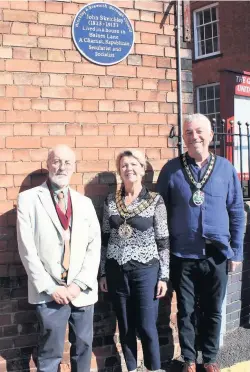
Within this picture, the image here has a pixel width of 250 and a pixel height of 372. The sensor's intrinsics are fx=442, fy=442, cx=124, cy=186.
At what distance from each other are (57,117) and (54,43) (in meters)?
0.58

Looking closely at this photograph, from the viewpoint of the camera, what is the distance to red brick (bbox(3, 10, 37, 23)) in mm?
3361

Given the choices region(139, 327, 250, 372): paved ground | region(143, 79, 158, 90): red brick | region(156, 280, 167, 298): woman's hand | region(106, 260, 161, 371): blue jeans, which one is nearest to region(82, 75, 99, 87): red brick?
region(143, 79, 158, 90): red brick

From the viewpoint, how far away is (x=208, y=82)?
1495cm

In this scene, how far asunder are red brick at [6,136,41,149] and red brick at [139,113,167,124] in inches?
36.3

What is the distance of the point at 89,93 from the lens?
3.62m

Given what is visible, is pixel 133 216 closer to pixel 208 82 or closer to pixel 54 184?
pixel 54 184

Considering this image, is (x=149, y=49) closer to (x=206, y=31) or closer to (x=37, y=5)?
(x=37, y=5)

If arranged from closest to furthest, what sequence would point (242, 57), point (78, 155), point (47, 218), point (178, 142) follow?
point (47, 218) < point (78, 155) < point (178, 142) < point (242, 57)

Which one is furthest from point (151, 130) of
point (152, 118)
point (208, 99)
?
point (208, 99)

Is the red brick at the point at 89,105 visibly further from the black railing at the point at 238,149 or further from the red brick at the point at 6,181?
the black railing at the point at 238,149

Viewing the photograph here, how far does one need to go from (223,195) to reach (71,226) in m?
1.23

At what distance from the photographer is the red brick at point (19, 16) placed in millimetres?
3361

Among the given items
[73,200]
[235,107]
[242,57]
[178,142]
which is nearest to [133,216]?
[73,200]

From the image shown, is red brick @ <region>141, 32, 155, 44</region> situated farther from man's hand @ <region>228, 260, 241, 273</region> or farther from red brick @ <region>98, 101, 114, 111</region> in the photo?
man's hand @ <region>228, 260, 241, 273</region>
